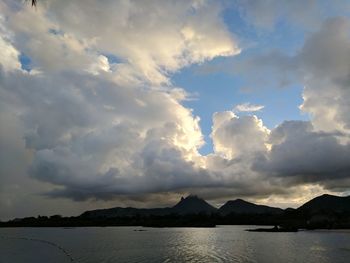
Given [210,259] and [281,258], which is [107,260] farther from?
[281,258]

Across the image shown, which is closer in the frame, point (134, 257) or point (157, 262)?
point (157, 262)

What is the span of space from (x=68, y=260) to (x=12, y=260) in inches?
548

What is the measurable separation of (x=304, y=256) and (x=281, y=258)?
8.09 m

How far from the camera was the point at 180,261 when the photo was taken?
270 feet

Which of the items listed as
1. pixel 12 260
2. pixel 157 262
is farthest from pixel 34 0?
pixel 12 260

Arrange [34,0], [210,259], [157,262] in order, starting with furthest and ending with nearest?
1. [210,259]
2. [157,262]
3. [34,0]

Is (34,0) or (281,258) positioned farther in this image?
(281,258)

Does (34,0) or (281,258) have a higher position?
(34,0)

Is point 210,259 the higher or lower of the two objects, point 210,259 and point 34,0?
the lower

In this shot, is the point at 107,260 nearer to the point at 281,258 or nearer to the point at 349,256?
the point at 281,258

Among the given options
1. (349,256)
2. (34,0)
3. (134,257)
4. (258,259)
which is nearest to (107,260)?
(134,257)

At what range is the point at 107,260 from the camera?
279 ft

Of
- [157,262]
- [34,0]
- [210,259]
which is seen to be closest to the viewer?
[34,0]

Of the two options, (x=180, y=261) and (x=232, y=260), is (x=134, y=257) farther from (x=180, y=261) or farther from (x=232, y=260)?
(x=232, y=260)
